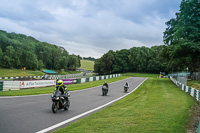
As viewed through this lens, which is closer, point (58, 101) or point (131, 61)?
point (58, 101)

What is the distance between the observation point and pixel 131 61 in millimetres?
103000

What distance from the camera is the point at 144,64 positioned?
337 feet

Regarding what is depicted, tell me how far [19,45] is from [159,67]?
67205 mm

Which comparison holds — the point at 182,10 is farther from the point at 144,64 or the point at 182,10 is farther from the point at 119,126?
the point at 144,64

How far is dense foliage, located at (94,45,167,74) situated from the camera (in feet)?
331

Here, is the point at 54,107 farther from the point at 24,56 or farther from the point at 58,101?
the point at 24,56

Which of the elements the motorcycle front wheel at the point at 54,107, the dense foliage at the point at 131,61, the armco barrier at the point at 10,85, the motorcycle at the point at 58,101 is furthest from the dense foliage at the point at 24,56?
the motorcycle front wheel at the point at 54,107

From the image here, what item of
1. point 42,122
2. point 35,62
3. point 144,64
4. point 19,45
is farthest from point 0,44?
point 42,122

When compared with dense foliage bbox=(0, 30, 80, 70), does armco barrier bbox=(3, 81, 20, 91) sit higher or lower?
lower

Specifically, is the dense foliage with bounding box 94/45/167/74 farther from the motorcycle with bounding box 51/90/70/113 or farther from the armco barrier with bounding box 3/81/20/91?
the motorcycle with bounding box 51/90/70/113

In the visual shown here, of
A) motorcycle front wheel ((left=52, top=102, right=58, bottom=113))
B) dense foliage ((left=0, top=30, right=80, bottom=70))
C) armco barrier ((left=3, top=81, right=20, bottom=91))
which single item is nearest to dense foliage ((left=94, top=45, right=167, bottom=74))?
dense foliage ((left=0, top=30, right=80, bottom=70))

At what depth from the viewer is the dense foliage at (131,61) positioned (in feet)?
331

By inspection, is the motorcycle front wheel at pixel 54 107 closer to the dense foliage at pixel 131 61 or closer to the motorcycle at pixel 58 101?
the motorcycle at pixel 58 101

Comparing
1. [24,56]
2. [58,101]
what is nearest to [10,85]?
[58,101]
